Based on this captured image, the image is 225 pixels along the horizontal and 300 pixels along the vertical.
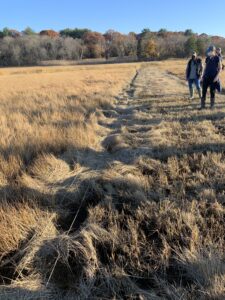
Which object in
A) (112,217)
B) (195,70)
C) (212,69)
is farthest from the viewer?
(195,70)

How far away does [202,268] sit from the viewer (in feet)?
9.09

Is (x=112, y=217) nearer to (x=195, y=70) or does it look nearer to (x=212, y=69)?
(x=212, y=69)

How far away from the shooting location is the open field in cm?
280

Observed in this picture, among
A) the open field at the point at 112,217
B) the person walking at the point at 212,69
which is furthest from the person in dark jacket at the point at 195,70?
the open field at the point at 112,217

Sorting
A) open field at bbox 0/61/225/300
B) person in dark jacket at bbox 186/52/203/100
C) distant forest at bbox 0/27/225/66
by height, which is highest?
distant forest at bbox 0/27/225/66

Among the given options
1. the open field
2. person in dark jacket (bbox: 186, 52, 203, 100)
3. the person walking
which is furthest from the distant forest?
the open field

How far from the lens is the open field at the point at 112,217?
280 centimetres

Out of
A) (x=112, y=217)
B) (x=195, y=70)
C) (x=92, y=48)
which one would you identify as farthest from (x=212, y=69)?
(x=92, y=48)

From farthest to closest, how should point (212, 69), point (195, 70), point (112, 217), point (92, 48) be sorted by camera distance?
point (92, 48), point (195, 70), point (212, 69), point (112, 217)

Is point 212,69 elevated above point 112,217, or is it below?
above

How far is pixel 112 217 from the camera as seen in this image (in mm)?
3713

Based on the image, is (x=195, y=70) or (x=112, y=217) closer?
(x=112, y=217)

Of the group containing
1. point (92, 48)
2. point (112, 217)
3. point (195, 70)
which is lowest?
point (112, 217)

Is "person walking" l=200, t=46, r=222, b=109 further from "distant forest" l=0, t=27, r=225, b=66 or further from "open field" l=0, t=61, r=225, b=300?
"distant forest" l=0, t=27, r=225, b=66
